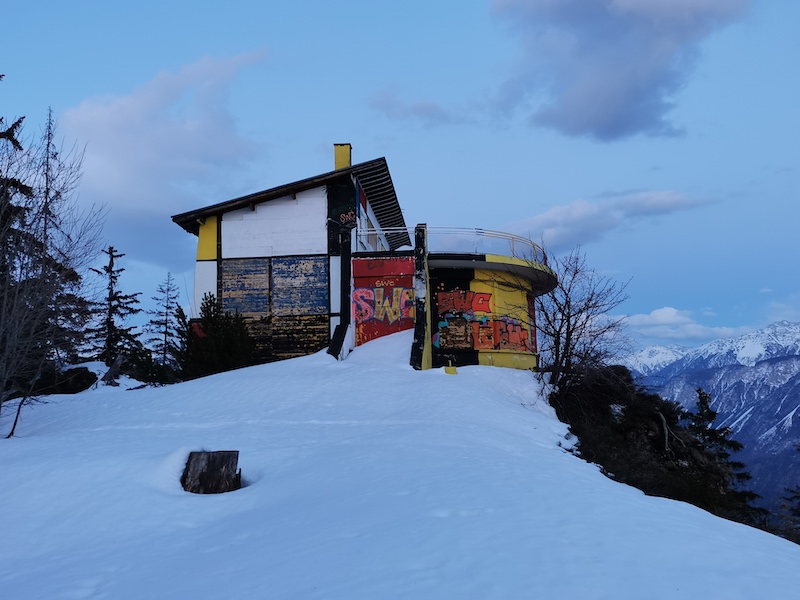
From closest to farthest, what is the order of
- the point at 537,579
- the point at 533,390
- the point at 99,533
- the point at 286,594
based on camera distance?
1. the point at 537,579
2. the point at 286,594
3. the point at 99,533
4. the point at 533,390

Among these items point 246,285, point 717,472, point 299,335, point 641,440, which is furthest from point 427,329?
point 717,472

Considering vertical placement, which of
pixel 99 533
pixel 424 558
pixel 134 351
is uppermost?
pixel 134 351

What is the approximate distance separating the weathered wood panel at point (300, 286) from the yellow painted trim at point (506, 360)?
250 inches

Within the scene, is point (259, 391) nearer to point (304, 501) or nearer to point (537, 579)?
point (304, 501)

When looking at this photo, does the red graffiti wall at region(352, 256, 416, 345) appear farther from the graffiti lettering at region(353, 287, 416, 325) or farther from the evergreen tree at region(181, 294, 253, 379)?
the evergreen tree at region(181, 294, 253, 379)

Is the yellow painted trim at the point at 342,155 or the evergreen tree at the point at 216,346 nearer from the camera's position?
the evergreen tree at the point at 216,346

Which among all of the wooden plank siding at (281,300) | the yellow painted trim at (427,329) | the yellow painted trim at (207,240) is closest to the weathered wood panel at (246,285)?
the wooden plank siding at (281,300)

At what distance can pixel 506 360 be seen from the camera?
23953 millimetres

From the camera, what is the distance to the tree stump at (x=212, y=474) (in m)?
9.24

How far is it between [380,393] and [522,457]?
646 cm

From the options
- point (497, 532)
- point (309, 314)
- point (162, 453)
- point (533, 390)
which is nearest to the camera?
point (497, 532)

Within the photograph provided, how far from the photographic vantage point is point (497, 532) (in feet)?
18.6

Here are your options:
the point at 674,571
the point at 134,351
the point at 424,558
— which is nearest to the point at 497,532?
the point at 424,558

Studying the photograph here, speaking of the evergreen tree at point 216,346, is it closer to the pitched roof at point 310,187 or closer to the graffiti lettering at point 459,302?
→ the pitched roof at point 310,187
